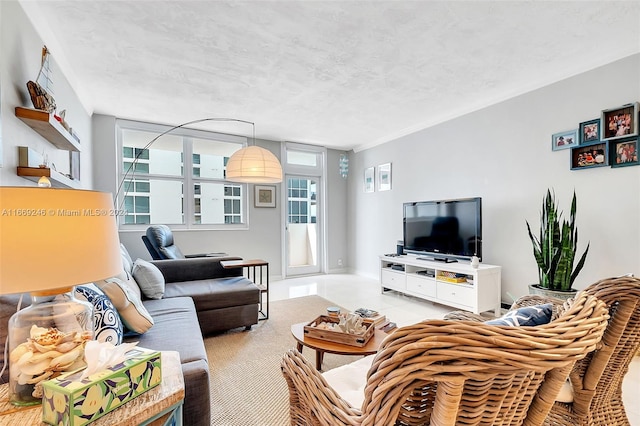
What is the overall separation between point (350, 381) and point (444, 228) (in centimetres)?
288

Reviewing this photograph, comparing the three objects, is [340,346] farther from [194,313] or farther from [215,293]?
[215,293]

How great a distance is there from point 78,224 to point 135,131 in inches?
169

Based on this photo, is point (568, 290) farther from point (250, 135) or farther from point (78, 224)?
point (250, 135)

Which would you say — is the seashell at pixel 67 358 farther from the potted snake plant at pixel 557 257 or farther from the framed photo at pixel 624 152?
the framed photo at pixel 624 152

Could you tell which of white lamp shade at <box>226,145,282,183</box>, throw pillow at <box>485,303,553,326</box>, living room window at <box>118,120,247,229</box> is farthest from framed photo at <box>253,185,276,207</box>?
throw pillow at <box>485,303,553,326</box>

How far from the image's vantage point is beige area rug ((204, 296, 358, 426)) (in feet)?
5.54

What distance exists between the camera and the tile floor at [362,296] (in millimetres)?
3321

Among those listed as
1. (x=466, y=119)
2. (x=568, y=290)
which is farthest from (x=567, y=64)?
(x=568, y=290)

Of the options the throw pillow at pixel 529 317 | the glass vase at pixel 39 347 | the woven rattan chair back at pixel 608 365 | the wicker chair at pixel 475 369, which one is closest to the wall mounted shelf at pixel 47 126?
the glass vase at pixel 39 347

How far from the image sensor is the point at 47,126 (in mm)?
1844

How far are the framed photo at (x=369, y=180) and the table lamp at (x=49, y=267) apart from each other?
15.7ft

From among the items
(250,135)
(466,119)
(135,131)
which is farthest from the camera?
(250,135)

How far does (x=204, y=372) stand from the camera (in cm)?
134

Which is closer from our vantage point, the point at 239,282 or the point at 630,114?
the point at 630,114
